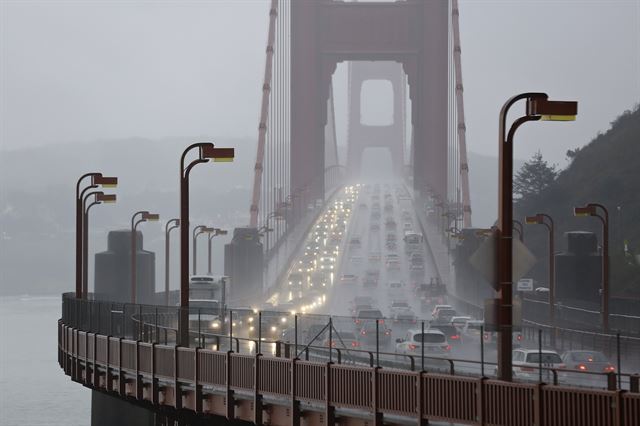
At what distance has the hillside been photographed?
123m

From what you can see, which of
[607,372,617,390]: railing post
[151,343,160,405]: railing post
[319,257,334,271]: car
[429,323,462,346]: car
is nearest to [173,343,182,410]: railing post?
[151,343,160,405]: railing post

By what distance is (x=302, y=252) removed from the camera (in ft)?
470

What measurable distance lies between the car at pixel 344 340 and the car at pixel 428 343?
41.8 inches

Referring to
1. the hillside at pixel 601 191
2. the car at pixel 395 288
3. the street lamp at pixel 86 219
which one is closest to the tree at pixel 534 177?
the hillside at pixel 601 191

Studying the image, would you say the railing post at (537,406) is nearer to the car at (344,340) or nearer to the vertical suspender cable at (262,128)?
the car at (344,340)

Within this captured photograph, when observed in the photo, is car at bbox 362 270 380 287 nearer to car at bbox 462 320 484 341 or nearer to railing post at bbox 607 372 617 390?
car at bbox 462 320 484 341

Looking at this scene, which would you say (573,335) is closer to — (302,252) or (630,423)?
(630,423)

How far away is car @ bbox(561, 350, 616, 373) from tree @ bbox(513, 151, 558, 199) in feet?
441

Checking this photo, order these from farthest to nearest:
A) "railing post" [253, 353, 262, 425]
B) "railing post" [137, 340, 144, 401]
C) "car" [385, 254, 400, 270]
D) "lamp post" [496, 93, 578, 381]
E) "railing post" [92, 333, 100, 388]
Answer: "car" [385, 254, 400, 270]
"railing post" [92, 333, 100, 388]
"railing post" [137, 340, 144, 401]
"railing post" [253, 353, 262, 425]
"lamp post" [496, 93, 578, 381]

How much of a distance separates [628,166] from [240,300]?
192ft

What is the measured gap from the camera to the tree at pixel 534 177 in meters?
163

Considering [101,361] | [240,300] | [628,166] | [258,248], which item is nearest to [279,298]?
[258,248]

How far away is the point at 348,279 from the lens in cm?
12925

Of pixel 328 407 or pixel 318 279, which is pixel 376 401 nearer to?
pixel 328 407
